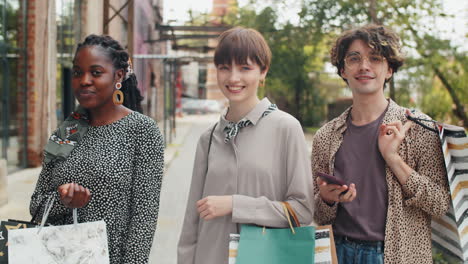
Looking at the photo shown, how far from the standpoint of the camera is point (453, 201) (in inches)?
81.9

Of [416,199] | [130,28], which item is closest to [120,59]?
[416,199]

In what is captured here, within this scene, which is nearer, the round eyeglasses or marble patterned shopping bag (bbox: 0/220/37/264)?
marble patterned shopping bag (bbox: 0/220/37/264)

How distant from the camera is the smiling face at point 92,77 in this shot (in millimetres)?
2170

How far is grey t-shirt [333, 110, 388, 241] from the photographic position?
2.20m

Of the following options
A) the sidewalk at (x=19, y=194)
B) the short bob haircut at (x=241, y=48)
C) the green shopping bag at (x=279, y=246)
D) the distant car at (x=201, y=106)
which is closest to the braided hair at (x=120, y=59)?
the short bob haircut at (x=241, y=48)

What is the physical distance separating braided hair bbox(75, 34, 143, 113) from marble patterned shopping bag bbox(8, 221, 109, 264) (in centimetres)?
68

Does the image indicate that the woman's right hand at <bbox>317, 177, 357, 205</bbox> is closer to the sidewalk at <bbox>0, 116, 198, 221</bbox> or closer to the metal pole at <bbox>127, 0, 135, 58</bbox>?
the sidewalk at <bbox>0, 116, 198, 221</bbox>

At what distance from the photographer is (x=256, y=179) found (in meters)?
2.07

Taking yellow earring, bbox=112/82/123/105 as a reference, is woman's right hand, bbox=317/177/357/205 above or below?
below

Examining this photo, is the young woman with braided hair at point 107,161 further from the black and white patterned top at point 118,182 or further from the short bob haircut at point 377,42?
the short bob haircut at point 377,42

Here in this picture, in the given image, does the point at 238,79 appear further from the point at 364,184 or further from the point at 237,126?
the point at 364,184

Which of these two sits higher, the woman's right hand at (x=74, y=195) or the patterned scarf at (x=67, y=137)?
the patterned scarf at (x=67, y=137)

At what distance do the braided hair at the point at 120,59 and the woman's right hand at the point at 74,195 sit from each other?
0.58 metres

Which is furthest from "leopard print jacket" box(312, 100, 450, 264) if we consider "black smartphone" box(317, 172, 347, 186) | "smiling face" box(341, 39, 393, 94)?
"black smartphone" box(317, 172, 347, 186)
